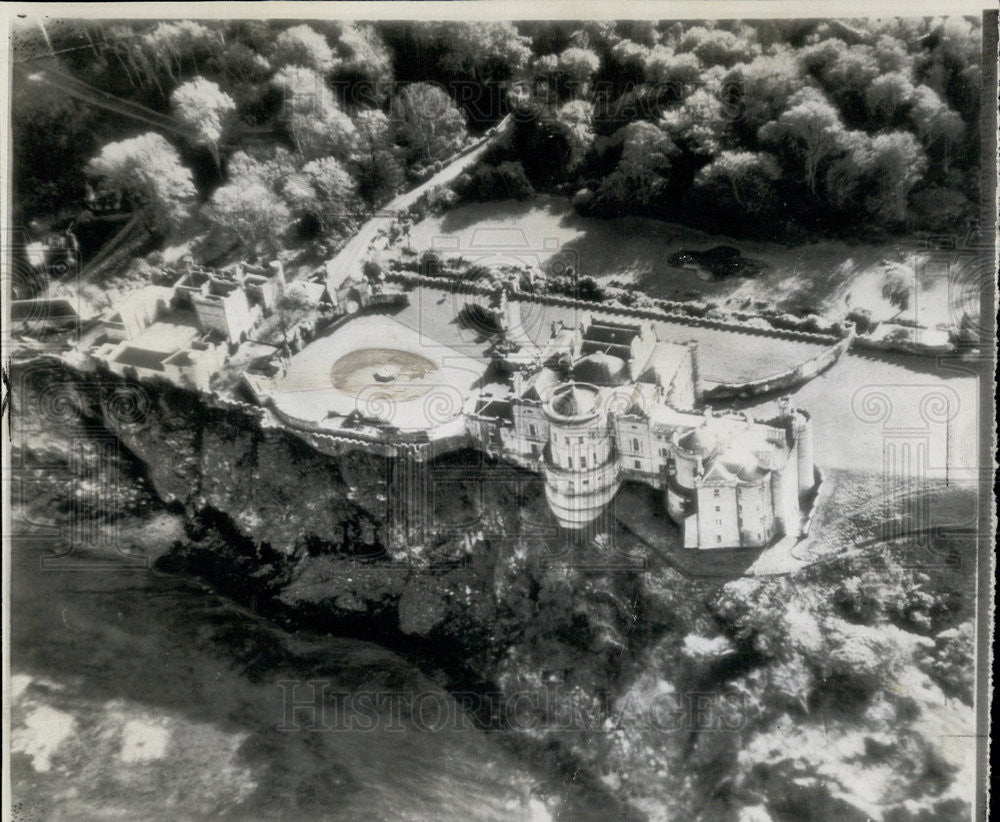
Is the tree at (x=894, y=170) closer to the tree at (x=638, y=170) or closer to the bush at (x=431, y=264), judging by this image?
the tree at (x=638, y=170)

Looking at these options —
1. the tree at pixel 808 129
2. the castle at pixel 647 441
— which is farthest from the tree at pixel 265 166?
the tree at pixel 808 129

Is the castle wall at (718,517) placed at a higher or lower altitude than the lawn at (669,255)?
lower

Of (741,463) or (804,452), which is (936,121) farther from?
(741,463)

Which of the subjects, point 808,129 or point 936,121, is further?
point 808,129

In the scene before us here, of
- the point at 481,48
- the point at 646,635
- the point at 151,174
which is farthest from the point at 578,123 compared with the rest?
the point at 646,635

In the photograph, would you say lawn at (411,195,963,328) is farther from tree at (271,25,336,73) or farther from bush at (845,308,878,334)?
tree at (271,25,336,73)

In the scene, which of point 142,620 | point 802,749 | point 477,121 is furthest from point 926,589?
point 142,620

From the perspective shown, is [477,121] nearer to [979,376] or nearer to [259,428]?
[259,428]
